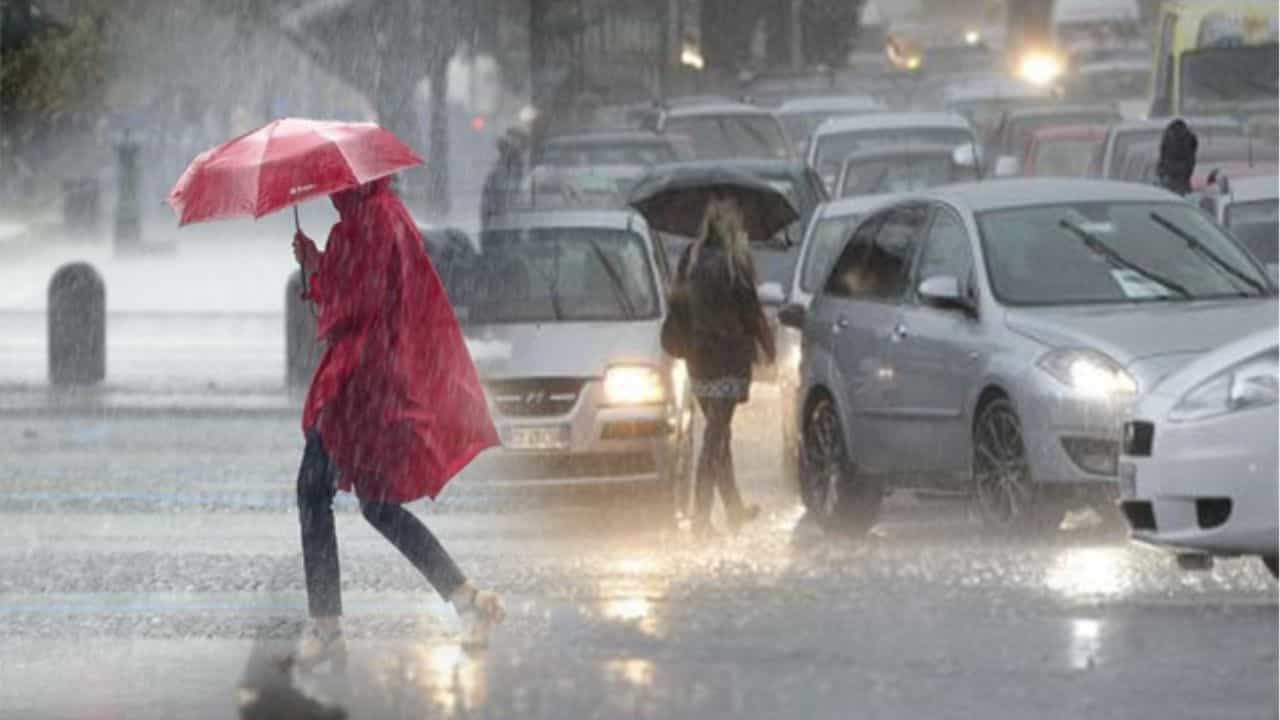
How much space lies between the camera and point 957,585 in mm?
12375

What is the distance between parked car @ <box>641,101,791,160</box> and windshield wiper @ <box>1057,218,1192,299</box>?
26194 mm

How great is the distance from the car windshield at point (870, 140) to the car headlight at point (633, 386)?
1924 centimetres

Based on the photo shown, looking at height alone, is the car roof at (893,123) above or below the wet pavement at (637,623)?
above

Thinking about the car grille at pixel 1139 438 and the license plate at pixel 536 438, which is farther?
the license plate at pixel 536 438

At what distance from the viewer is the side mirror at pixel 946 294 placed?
15.1 metres

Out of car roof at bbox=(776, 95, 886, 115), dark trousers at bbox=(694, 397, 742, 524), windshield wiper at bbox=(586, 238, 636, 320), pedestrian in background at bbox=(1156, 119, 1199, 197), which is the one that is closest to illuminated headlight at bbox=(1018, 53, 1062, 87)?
car roof at bbox=(776, 95, 886, 115)

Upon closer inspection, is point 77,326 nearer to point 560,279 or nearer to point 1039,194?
point 560,279

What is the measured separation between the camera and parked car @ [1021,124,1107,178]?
3475 cm

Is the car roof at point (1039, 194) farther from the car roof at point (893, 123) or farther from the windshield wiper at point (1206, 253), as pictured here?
the car roof at point (893, 123)

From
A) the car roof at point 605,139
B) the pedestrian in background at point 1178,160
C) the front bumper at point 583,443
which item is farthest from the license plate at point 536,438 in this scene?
the car roof at point 605,139

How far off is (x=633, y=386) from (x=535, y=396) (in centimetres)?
49

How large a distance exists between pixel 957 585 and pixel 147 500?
6095 mm

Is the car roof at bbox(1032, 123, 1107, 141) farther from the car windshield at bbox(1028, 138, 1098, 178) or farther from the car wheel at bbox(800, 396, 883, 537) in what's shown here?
the car wheel at bbox(800, 396, 883, 537)

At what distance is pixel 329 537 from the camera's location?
1071cm
